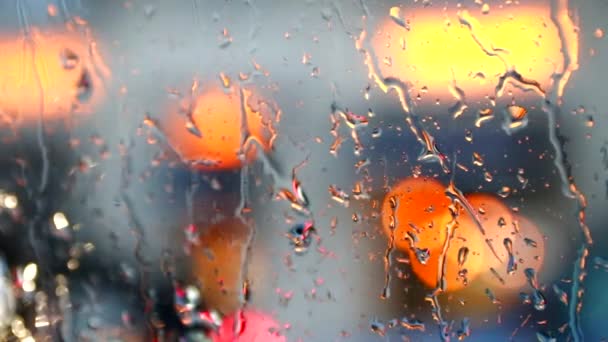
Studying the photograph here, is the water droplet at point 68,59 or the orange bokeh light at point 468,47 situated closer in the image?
the orange bokeh light at point 468,47

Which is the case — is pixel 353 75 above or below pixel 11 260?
above

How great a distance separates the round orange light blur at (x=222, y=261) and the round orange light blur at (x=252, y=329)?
0.09ft

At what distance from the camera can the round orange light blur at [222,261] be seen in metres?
1.23

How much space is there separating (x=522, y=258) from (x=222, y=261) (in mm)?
533

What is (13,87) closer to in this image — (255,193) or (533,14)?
(255,193)

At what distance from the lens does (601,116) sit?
3.73 ft

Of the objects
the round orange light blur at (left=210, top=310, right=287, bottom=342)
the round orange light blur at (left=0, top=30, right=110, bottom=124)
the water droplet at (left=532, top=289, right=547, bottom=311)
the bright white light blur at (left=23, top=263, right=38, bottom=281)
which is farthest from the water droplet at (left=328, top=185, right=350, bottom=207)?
the bright white light blur at (left=23, top=263, right=38, bottom=281)

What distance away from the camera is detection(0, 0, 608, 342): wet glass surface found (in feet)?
3.78

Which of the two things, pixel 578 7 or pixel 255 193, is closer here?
pixel 578 7

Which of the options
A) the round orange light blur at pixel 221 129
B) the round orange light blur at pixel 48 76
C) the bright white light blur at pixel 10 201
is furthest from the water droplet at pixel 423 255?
the bright white light blur at pixel 10 201

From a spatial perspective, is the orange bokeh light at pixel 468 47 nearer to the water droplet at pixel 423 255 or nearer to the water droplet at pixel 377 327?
the water droplet at pixel 423 255

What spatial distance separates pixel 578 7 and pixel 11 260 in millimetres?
1148

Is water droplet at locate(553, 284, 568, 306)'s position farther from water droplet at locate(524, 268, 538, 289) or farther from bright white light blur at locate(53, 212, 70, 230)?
bright white light blur at locate(53, 212, 70, 230)

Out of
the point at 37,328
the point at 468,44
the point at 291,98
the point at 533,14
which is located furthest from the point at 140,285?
the point at 533,14
